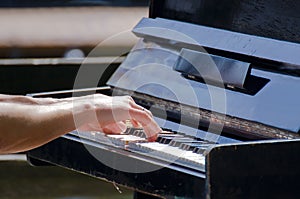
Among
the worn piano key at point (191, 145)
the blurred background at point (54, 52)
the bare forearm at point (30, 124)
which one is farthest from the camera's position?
the blurred background at point (54, 52)

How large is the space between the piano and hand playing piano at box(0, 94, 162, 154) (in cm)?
14

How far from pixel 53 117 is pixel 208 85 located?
82 cm

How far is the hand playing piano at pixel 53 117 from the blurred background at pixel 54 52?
310 centimetres

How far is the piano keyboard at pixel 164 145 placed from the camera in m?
2.59

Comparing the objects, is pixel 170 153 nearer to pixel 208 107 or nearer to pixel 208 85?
pixel 208 107

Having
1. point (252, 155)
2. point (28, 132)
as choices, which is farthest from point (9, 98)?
point (252, 155)

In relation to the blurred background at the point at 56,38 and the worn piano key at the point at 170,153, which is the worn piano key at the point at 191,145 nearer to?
the worn piano key at the point at 170,153

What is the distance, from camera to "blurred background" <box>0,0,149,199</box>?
19.1 feet

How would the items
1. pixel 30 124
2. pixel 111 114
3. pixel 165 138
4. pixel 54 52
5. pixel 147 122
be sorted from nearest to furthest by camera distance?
pixel 30 124
pixel 111 114
pixel 147 122
pixel 165 138
pixel 54 52

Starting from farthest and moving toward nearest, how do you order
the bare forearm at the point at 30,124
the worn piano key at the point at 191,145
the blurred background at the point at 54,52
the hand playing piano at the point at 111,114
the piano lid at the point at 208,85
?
the blurred background at the point at 54,52
the piano lid at the point at 208,85
the worn piano key at the point at 191,145
the hand playing piano at the point at 111,114
the bare forearm at the point at 30,124

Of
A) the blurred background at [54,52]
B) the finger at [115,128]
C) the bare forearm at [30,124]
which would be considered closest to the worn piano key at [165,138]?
the finger at [115,128]

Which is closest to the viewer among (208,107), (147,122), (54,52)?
(147,122)

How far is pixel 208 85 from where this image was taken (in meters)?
3.13

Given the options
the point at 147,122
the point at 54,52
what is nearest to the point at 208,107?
the point at 147,122
